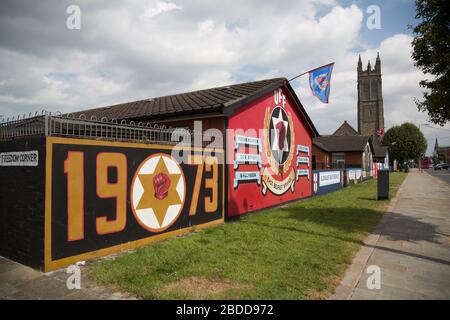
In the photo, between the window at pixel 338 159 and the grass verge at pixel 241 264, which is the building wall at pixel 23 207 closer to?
the grass verge at pixel 241 264

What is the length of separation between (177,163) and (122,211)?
1.89 metres

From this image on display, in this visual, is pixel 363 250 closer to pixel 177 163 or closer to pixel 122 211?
pixel 177 163

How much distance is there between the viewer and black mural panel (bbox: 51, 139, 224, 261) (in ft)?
16.4

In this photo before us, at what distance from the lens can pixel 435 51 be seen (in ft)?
21.6

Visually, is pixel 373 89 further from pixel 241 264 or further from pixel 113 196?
pixel 113 196

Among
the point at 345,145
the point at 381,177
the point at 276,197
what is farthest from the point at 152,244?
the point at 345,145

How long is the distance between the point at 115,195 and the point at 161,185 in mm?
1217

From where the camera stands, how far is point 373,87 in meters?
87.7

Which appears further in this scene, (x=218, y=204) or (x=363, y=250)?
(x=218, y=204)

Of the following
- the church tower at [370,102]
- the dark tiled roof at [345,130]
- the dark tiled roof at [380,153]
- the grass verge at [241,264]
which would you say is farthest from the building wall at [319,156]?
the church tower at [370,102]

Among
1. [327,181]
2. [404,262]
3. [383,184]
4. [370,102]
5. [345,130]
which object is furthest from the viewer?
[370,102]

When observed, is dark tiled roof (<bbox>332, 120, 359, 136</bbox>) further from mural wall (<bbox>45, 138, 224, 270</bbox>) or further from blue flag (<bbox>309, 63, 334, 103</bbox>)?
mural wall (<bbox>45, 138, 224, 270</bbox>)

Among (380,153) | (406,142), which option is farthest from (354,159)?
(406,142)

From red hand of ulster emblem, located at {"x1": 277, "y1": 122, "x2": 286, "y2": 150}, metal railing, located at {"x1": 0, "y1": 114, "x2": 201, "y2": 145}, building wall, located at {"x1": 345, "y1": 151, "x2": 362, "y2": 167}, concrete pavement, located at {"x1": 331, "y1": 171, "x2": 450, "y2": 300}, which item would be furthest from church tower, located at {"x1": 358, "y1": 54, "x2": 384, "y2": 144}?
metal railing, located at {"x1": 0, "y1": 114, "x2": 201, "y2": 145}
